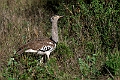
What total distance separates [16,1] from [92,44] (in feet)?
11.1

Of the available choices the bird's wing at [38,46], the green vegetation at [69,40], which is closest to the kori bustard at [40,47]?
the bird's wing at [38,46]

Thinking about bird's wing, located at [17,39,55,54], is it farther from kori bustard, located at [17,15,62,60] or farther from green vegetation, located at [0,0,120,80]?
green vegetation, located at [0,0,120,80]

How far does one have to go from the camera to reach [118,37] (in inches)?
259

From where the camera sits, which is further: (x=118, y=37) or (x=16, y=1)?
(x=16, y=1)

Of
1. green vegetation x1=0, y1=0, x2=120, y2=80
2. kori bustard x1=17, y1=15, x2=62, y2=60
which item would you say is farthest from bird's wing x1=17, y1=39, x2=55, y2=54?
green vegetation x1=0, y1=0, x2=120, y2=80

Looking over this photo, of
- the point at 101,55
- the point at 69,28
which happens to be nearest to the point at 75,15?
the point at 69,28

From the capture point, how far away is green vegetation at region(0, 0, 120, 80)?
554cm

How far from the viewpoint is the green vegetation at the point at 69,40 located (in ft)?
18.2

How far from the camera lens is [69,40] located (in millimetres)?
6883

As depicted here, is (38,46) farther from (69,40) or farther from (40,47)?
(69,40)

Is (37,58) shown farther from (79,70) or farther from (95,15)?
(95,15)

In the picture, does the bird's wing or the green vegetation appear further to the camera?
the bird's wing

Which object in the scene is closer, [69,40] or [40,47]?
[40,47]

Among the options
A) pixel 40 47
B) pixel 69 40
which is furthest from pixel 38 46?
pixel 69 40
